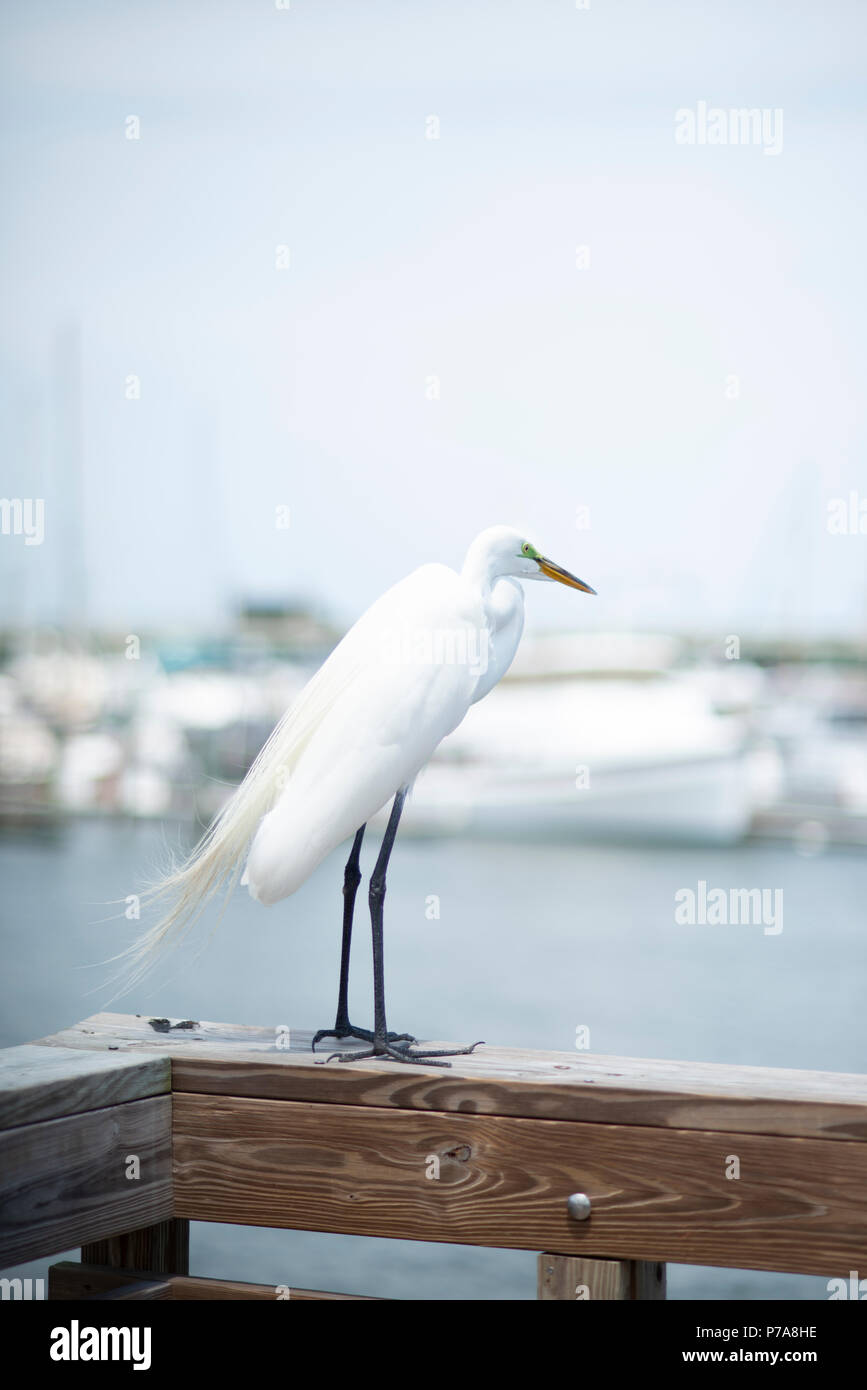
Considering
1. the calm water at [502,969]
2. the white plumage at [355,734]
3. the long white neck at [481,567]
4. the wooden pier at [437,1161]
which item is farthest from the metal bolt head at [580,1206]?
the calm water at [502,969]

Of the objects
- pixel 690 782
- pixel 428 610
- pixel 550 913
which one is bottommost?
pixel 550 913

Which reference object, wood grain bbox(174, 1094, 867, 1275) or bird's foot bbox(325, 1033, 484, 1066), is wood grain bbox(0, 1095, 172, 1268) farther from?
bird's foot bbox(325, 1033, 484, 1066)

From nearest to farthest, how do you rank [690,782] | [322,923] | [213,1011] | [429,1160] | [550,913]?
1. [429,1160]
2. [213,1011]
3. [322,923]
4. [550,913]
5. [690,782]

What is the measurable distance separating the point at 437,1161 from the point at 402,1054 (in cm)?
32

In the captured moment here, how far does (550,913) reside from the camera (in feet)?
88.5

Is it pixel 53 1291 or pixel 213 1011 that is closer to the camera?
pixel 53 1291

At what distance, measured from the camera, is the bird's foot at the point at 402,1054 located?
2055 mm

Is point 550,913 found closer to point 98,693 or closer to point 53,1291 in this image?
point 98,693

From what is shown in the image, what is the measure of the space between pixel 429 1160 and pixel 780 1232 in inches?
18.4

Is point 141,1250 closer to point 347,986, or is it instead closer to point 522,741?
point 347,986

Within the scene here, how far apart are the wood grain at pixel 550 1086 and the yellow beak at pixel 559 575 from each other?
3.09ft

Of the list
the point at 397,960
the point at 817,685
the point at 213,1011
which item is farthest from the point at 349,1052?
the point at 817,685

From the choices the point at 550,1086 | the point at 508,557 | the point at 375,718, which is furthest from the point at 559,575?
the point at 550,1086

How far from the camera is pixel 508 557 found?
2613 millimetres
